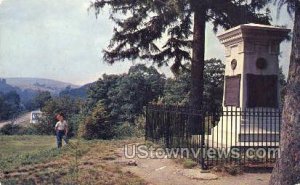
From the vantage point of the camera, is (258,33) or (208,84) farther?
(208,84)

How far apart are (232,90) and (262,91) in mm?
865

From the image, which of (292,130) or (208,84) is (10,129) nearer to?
(208,84)

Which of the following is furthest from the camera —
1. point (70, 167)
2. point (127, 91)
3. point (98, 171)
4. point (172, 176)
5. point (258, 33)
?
point (127, 91)

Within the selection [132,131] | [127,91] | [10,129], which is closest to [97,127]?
[132,131]

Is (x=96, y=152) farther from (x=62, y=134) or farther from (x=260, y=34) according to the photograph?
(x=260, y=34)

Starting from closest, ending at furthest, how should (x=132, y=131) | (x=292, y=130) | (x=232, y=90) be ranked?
(x=292, y=130)
(x=232, y=90)
(x=132, y=131)

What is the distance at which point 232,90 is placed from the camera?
12.8 metres

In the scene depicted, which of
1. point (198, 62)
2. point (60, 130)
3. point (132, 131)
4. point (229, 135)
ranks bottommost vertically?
point (132, 131)

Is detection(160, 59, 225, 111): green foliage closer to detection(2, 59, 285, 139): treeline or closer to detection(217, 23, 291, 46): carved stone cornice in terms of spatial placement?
detection(2, 59, 285, 139): treeline

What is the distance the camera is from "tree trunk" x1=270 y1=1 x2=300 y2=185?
7.68 meters

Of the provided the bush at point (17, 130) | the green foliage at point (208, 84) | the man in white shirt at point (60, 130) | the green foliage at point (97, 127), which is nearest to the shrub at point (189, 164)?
the man in white shirt at point (60, 130)

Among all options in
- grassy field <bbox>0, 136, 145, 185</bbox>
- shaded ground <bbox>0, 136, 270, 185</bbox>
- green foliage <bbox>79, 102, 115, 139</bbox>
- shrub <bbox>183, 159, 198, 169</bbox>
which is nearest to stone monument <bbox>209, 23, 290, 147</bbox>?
shrub <bbox>183, 159, 198, 169</bbox>

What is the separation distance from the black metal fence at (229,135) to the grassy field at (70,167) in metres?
1.85

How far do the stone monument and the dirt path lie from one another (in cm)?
182
